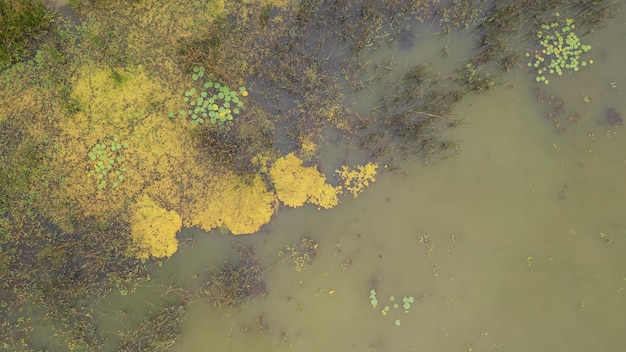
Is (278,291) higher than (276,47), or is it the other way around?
(276,47)

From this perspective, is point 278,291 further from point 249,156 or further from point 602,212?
point 602,212

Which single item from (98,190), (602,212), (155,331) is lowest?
(155,331)

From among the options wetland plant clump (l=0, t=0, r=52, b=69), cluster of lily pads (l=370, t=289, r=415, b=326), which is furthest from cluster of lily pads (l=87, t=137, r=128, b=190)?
cluster of lily pads (l=370, t=289, r=415, b=326)

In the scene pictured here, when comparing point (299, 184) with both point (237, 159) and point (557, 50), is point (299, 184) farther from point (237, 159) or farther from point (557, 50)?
point (557, 50)

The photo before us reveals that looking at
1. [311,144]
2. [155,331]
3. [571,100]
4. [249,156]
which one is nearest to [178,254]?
[155,331]

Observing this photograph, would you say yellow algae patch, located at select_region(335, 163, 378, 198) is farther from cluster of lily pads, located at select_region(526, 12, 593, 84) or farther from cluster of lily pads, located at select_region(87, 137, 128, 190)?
cluster of lily pads, located at select_region(87, 137, 128, 190)

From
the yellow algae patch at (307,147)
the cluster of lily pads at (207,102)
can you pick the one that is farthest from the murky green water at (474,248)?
the cluster of lily pads at (207,102)
